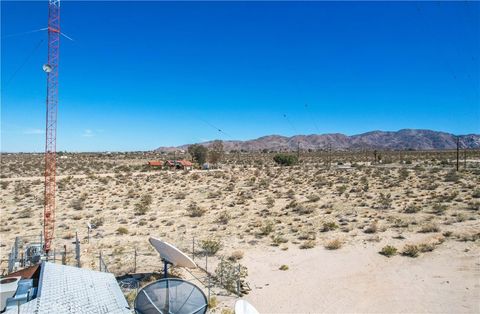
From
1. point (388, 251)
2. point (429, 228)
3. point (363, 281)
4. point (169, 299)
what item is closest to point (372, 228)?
point (429, 228)

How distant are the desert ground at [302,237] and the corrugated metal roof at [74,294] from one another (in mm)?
3922

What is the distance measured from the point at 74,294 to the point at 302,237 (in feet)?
44.9

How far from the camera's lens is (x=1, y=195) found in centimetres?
3469

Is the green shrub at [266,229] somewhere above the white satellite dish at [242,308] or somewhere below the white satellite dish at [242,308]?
below

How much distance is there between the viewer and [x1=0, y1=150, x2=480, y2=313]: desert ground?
12.3 meters

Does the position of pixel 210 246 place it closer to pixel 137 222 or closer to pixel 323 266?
pixel 323 266

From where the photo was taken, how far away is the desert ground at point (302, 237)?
12266mm

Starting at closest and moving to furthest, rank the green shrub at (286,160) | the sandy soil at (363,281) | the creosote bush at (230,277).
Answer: the sandy soil at (363,281) → the creosote bush at (230,277) → the green shrub at (286,160)

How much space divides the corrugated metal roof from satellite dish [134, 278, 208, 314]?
0.37m

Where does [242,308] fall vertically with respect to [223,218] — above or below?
above

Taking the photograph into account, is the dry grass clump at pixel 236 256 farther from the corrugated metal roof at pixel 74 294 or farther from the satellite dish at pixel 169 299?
the satellite dish at pixel 169 299

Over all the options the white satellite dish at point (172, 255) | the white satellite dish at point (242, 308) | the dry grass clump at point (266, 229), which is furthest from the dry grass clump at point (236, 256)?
the white satellite dish at point (242, 308)

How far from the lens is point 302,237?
63.3ft

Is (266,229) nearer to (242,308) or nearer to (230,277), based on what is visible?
(230,277)
